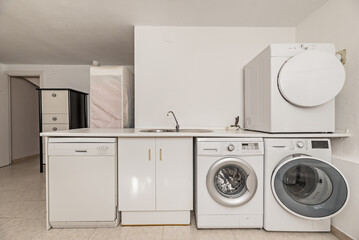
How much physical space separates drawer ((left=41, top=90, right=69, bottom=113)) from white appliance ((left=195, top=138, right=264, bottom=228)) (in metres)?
3.11

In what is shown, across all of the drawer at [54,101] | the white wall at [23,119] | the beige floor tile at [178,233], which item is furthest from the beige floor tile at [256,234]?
the white wall at [23,119]

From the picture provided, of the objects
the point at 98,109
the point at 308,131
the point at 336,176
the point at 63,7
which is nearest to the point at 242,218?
the point at 336,176

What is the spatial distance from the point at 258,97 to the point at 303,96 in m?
0.42

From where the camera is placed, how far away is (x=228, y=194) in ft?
5.27

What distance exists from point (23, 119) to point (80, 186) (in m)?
4.14

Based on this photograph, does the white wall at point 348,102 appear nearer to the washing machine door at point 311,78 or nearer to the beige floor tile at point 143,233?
the washing machine door at point 311,78

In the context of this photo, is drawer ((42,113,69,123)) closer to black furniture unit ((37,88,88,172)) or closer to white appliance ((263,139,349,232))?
black furniture unit ((37,88,88,172))

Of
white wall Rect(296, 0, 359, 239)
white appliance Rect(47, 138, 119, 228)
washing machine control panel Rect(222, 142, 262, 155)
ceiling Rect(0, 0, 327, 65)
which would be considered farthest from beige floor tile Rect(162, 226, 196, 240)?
ceiling Rect(0, 0, 327, 65)

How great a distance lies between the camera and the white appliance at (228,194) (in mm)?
1547

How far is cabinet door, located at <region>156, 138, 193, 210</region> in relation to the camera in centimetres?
162

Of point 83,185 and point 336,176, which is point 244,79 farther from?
point 83,185

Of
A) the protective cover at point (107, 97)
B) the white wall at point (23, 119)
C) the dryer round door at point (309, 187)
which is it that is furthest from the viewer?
the white wall at point (23, 119)

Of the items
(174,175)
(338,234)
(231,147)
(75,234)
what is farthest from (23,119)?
(338,234)

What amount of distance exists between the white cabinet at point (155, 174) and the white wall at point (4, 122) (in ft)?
12.8
